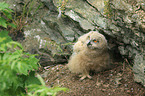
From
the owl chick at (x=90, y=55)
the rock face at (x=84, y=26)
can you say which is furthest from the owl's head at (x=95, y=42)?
the rock face at (x=84, y=26)

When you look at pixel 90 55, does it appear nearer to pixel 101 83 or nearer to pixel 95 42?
pixel 95 42

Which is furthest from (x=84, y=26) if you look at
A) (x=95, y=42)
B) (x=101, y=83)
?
(x=101, y=83)

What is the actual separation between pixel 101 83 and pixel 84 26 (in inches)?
50.0

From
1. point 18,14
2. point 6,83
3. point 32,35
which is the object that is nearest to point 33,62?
point 6,83

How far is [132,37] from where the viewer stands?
280 centimetres

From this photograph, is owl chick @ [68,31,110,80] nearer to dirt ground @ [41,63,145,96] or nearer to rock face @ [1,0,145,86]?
dirt ground @ [41,63,145,96]

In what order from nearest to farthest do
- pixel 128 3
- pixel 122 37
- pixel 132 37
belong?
1. pixel 128 3
2. pixel 132 37
3. pixel 122 37

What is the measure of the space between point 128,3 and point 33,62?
1734 millimetres

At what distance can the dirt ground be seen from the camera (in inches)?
115

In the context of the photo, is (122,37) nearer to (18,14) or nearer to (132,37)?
(132,37)

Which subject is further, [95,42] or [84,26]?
[84,26]

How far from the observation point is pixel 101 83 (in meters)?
3.20

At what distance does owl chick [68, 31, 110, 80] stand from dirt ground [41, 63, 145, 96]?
0.56 ft

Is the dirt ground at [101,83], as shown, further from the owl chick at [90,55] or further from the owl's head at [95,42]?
the owl's head at [95,42]
